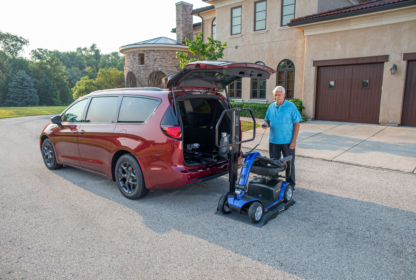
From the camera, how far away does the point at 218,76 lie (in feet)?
15.0

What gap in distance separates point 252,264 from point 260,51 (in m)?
15.8

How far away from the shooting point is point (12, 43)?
7031cm

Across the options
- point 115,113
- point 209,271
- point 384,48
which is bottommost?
point 209,271

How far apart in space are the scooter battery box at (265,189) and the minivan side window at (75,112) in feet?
11.7

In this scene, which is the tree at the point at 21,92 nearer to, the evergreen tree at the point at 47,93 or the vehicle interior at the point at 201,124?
Answer: the evergreen tree at the point at 47,93

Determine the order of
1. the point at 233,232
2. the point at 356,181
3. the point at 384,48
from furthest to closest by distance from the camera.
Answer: the point at 384,48, the point at 356,181, the point at 233,232

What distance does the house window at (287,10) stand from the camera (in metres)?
15.6

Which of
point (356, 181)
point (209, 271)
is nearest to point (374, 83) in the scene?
point (356, 181)

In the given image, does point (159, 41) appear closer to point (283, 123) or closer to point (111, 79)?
point (111, 79)

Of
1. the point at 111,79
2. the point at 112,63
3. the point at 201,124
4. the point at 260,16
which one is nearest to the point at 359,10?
the point at 260,16

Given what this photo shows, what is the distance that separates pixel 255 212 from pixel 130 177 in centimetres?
210

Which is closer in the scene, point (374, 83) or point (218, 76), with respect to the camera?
point (218, 76)

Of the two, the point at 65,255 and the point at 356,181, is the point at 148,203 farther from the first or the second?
the point at 356,181

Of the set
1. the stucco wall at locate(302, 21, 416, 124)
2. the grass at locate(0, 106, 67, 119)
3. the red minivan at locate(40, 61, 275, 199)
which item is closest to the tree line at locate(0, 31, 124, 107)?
the grass at locate(0, 106, 67, 119)
